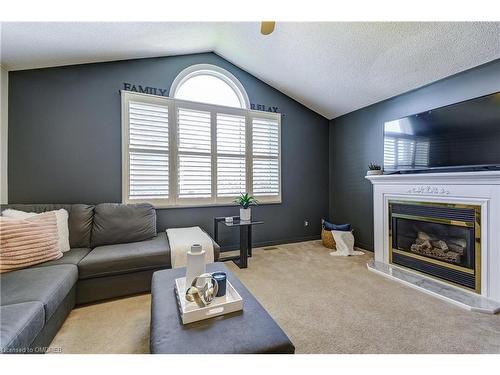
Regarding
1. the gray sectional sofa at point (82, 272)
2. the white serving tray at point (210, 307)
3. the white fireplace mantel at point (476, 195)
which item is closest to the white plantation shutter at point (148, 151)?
the gray sectional sofa at point (82, 272)

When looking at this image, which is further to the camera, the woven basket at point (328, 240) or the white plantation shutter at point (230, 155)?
the woven basket at point (328, 240)

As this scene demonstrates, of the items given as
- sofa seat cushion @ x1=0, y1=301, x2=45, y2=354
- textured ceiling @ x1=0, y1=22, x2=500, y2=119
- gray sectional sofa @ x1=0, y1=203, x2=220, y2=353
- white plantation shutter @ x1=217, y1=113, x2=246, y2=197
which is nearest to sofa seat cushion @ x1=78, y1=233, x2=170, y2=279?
gray sectional sofa @ x1=0, y1=203, x2=220, y2=353

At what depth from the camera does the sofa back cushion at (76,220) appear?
2.35m

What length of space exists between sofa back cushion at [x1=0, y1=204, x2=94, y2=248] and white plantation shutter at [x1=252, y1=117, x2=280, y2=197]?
7.79 ft

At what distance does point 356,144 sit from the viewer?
385 centimetres

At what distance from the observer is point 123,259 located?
6.86 ft

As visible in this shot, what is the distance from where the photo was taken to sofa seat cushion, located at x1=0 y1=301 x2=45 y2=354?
3.33 ft

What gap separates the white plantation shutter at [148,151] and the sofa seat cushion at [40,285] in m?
1.41

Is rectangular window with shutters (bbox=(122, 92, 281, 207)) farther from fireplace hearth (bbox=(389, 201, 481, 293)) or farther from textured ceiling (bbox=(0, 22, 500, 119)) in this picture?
fireplace hearth (bbox=(389, 201, 481, 293))

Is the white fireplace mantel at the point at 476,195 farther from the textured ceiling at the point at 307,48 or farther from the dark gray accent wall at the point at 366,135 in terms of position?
the textured ceiling at the point at 307,48

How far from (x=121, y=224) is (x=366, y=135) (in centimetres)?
385

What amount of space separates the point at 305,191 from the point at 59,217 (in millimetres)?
3665
